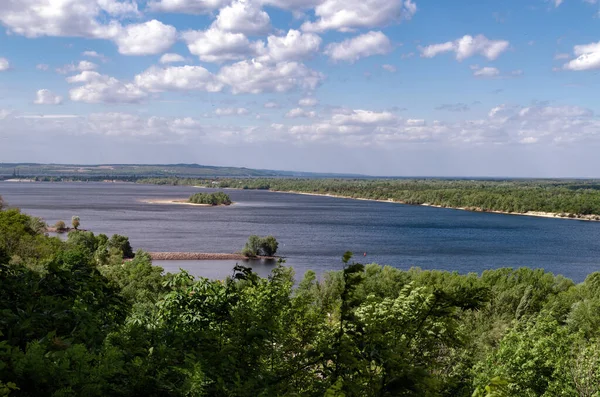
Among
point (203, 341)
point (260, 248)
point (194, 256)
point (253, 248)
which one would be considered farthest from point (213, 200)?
point (203, 341)

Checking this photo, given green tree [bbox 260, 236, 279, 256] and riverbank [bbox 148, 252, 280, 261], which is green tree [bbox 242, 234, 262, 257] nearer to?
green tree [bbox 260, 236, 279, 256]

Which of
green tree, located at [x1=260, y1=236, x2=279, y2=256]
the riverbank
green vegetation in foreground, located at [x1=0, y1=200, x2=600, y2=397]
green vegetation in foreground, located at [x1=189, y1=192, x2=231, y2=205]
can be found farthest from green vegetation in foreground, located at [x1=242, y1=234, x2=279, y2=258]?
green vegetation in foreground, located at [x1=189, y1=192, x2=231, y2=205]

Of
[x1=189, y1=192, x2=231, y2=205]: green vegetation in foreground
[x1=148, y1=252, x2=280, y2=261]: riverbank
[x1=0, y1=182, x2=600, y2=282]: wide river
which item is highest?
[x1=189, y1=192, x2=231, y2=205]: green vegetation in foreground

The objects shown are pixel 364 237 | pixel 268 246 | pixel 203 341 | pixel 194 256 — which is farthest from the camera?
pixel 364 237

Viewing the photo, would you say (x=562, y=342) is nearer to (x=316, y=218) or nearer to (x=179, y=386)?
(x=179, y=386)

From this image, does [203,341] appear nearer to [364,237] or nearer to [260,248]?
[260,248]

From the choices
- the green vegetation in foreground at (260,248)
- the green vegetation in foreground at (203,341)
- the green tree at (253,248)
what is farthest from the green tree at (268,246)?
the green vegetation in foreground at (203,341)

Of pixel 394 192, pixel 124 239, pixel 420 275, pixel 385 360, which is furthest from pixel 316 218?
pixel 385 360

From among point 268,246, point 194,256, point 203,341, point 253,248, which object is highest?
point 203,341

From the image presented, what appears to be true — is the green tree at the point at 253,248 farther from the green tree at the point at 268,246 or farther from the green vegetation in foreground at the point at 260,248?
the green tree at the point at 268,246
